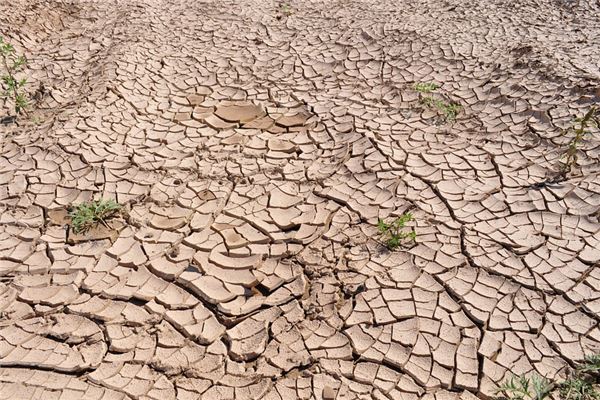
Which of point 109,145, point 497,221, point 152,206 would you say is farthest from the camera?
point 109,145

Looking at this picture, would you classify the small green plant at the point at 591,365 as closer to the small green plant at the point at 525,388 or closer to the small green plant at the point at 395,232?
the small green plant at the point at 525,388

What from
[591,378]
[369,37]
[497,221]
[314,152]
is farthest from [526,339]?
[369,37]

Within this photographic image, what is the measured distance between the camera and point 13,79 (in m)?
3.92

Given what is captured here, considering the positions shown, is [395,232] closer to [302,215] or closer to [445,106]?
[302,215]

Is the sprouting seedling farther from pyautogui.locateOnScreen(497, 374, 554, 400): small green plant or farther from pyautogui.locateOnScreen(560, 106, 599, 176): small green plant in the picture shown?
pyautogui.locateOnScreen(497, 374, 554, 400): small green plant

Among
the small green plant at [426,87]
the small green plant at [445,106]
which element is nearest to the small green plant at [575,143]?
the small green plant at [445,106]

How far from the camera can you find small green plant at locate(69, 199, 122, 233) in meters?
2.82

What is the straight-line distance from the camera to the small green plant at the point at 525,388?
1.93m

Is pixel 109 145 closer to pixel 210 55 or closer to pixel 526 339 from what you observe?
pixel 210 55

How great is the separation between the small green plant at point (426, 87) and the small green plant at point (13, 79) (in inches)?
117

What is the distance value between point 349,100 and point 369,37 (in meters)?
1.16

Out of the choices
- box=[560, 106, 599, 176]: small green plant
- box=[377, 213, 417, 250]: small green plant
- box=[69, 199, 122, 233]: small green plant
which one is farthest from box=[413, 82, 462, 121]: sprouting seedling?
box=[69, 199, 122, 233]: small green plant

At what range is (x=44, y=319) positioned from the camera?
234 cm

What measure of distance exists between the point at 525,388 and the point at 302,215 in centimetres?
142
